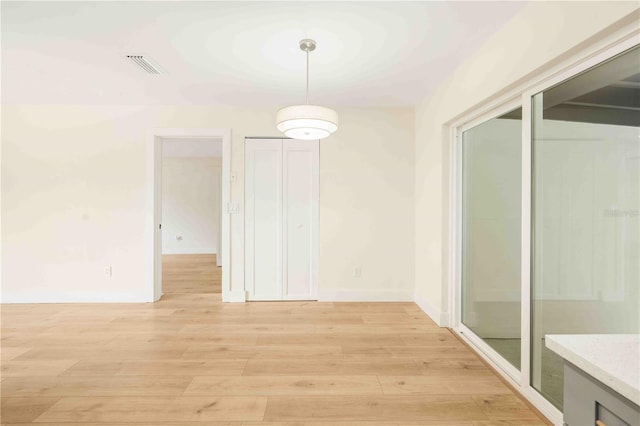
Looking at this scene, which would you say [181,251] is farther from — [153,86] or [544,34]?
[544,34]

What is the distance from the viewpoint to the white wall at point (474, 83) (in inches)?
61.0

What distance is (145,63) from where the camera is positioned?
2.78 metres

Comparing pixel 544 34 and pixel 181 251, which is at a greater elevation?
pixel 544 34

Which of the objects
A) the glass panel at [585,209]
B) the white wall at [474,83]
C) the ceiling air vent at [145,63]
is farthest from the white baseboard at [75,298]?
the glass panel at [585,209]

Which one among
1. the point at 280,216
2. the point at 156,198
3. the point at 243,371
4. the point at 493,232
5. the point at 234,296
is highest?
the point at 156,198

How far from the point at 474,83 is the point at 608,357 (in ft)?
7.94

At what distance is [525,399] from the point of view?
6.55 feet

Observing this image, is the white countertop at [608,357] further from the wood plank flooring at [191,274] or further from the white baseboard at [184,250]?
the white baseboard at [184,250]

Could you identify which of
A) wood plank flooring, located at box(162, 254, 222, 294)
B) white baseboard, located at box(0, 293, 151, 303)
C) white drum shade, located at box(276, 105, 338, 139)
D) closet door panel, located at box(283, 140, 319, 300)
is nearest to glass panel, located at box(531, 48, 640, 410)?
white drum shade, located at box(276, 105, 338, 139)

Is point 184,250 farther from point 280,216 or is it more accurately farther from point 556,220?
point 556,220

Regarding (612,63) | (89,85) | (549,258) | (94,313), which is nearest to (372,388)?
(549,258)

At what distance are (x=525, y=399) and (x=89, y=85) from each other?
16.2 feet

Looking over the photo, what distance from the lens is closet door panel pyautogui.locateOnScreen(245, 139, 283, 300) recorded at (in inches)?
160

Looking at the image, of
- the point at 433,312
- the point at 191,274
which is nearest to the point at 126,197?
the point at 191,274
